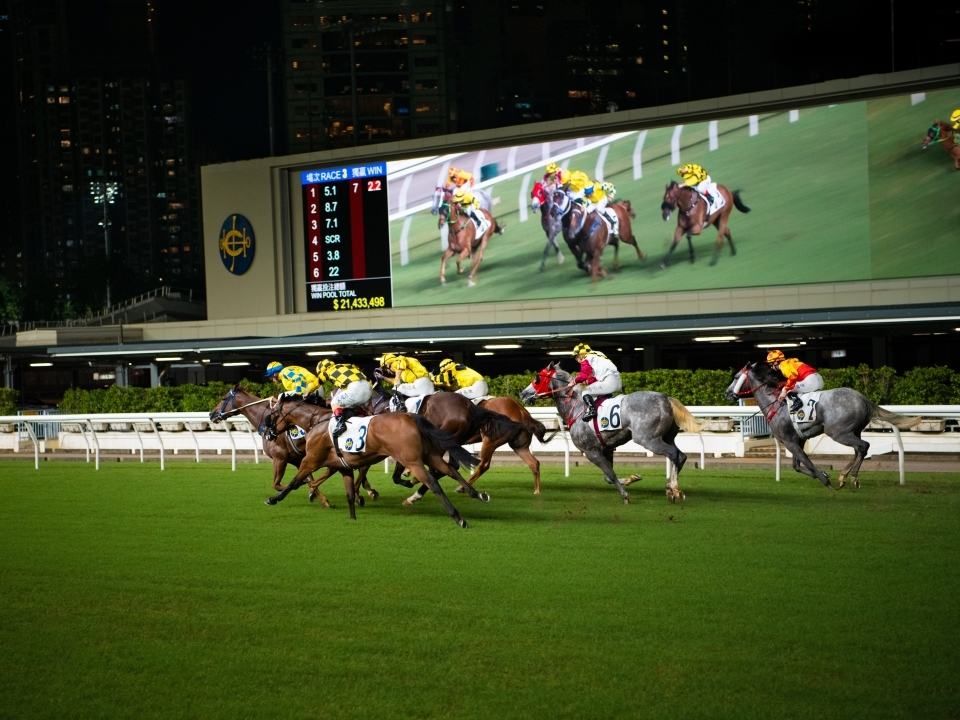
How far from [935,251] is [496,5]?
7071cm

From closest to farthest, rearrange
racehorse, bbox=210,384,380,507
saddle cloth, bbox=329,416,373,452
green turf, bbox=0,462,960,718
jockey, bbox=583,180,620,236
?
green turf, bbox=0,462,960,718
saddle cloth, bbox=329,416,373,452
racehorse, bbox=210,384,380,507
jockey, bbox=583,180,620,236

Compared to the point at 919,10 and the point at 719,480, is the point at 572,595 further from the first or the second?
the point at 919,10

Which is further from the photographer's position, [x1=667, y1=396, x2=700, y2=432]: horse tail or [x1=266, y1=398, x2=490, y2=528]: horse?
[x1=667, y1=396, x2=700, y2=432]: horse tail

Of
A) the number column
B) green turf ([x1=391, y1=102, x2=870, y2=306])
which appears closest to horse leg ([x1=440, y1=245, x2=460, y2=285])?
green turf ([x1=391, y1=102, x2=870, y2=306])

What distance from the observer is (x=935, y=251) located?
19.4m

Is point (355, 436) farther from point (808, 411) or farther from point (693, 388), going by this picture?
point (693, 388)

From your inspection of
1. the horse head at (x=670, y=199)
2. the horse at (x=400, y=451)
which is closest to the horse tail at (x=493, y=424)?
the horse at (x=400, y=451)

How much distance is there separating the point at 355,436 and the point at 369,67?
67.6 m

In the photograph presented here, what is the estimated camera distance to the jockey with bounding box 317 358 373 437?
760cm

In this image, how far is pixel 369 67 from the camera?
71.4m

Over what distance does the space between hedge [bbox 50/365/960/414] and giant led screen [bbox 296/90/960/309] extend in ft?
19.5

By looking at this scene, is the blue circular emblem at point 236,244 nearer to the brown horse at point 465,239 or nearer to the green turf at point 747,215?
the brown horse at point 465,239

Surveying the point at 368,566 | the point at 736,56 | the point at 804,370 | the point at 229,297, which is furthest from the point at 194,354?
the point at 736,56

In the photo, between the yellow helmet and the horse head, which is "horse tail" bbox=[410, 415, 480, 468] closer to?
the yellow helmet
